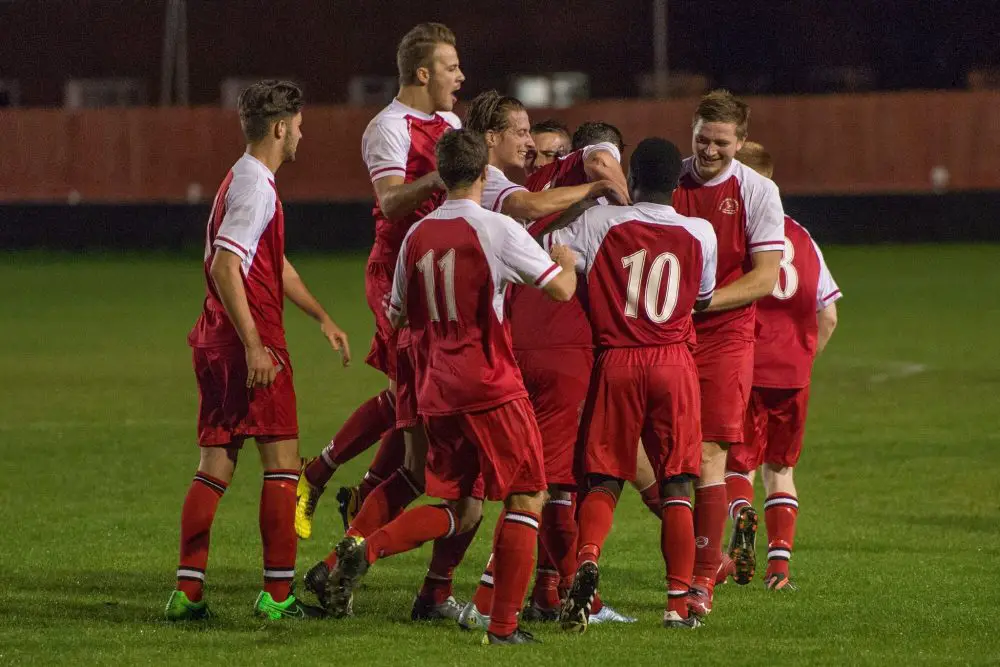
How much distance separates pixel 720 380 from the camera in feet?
21.8

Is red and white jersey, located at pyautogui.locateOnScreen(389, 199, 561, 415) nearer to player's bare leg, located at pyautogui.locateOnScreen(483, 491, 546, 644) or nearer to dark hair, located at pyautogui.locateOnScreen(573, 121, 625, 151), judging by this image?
player's bare leg, located at pyautogui.locateOnScreen(483, 491, 546, 644)

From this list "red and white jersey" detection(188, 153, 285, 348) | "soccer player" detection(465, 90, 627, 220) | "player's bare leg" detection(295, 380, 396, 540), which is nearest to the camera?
"soccer player" detection(465, 90, 627, 220)

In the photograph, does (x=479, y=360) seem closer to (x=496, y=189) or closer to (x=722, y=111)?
(x=496, y=189)

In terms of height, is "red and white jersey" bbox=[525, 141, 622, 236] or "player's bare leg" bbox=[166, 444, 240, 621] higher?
"red and white jersey" bbox=[525, 141, 622, 236]

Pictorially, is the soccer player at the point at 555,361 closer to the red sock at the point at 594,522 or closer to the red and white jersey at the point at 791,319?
the red sock at the point at 594,522

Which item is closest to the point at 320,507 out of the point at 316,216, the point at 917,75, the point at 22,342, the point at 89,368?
the point at 89,368

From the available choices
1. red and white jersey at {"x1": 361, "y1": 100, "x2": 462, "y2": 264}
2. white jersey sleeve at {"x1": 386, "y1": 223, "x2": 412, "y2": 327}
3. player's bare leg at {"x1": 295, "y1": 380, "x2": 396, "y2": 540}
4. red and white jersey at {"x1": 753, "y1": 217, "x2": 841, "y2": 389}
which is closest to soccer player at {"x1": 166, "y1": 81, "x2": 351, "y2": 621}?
red and white jersey at {"x1": 361, "y1": 100, "x2": 462, "y2": 264}

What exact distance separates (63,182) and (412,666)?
3070 centimetres

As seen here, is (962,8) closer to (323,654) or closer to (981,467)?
(981,467)

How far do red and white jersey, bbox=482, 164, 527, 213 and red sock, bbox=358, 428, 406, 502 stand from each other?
1468mm

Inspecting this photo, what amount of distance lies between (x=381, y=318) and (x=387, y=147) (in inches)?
28.7

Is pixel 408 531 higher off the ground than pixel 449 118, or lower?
lower

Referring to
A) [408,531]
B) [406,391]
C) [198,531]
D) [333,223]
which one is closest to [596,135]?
[406,391]

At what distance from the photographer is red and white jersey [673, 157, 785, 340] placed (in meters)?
6.64
